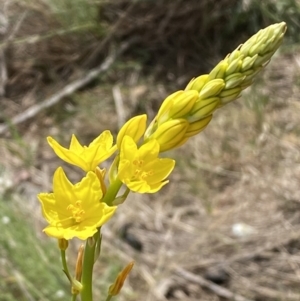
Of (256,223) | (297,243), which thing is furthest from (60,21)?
(297,243)

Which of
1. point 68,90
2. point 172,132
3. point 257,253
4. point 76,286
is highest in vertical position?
point 172,132

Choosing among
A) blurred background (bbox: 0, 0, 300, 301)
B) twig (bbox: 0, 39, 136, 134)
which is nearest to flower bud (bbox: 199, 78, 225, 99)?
blurred background (bbox: 0, 0, 300, 301)

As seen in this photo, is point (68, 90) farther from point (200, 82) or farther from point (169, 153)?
point (200, 82)

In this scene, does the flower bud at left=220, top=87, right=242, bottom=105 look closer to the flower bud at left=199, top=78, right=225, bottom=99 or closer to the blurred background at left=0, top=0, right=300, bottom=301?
the flower bud at left=199, top=78, right=225, bottom=99

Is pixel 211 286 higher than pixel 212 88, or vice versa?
pixel 212 88

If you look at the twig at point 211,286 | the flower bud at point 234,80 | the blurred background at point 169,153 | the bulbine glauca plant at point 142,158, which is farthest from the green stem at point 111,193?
the twig at point 211,286

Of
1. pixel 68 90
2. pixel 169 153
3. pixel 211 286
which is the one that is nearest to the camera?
pixel 211 286

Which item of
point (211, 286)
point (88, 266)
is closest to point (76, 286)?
point (88, 266)

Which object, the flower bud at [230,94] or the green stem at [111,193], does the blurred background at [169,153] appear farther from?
the flower bud at [230,94]
